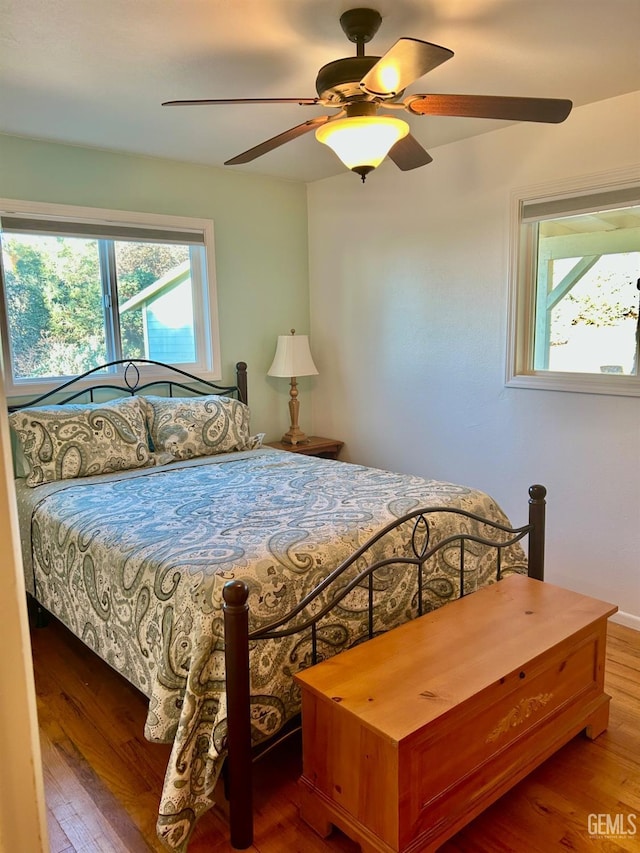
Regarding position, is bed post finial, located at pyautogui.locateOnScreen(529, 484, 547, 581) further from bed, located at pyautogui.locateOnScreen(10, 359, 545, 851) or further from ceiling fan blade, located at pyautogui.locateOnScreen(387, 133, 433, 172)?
ceiling fan blade, located at pyautogui.locateOnScreen(387, 133, 433, 172)

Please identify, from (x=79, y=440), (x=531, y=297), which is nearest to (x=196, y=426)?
(x=79, y=440)

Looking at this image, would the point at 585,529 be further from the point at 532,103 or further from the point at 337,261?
the point at 337,261

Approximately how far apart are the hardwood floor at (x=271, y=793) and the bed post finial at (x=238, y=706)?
130mm

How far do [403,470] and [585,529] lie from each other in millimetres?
1215

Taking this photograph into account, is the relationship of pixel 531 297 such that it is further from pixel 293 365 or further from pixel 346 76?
pixel 346 76

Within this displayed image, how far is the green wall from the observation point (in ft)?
10.7

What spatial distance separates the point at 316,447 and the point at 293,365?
57 centimetres

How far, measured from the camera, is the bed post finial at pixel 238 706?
1.60 meters

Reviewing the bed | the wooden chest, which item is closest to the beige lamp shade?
the bed

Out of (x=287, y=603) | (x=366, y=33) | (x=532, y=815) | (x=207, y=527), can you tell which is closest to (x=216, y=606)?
(x=287, y=603)

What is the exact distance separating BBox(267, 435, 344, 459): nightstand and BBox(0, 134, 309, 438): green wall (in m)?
0.22

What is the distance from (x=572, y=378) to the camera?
123 inches

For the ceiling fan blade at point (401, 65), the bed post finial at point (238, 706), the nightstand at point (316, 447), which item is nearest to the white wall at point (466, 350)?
the nightstand at point (316, 447)

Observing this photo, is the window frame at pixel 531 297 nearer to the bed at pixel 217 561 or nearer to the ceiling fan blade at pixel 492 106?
the bed at pixel 217 561
